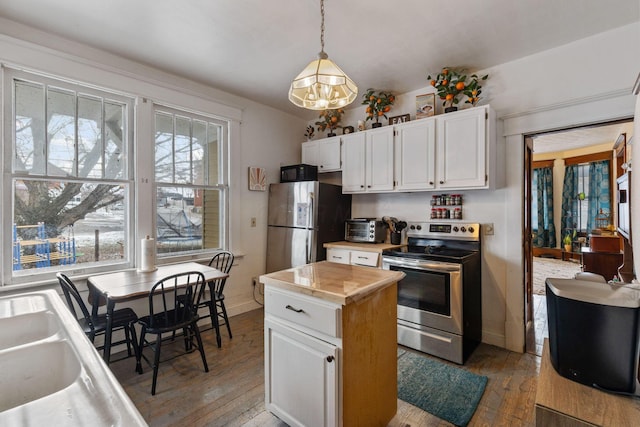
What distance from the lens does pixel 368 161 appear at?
3.38 m

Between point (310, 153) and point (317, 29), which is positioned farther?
point (310, 153)

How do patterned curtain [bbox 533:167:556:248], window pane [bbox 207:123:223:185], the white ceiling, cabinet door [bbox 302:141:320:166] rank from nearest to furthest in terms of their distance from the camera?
1. the white ceiling
2. window pane [bbox 207:123:223:185]
3. cabinet door [bbox 302:141:320:166]
4. patterned curtain [bbox 533:167:556:248]

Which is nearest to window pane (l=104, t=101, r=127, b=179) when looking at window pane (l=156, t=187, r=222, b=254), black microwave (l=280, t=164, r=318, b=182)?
window pane (l=156, t=187, r=222, b=254)

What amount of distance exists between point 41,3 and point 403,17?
97.3 inches

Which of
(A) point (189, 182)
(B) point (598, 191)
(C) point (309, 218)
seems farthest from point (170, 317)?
(B) point (598, 191)

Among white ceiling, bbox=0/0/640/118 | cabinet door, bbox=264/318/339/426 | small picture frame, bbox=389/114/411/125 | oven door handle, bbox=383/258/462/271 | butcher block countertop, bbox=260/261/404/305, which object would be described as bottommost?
cabinet door, bbox=264/318/339/426

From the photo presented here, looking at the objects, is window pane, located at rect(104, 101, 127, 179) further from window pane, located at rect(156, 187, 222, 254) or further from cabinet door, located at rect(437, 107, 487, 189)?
cabinet door, located at rect(437, 107, 487, 189)

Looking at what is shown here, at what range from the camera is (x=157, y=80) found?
294 cm

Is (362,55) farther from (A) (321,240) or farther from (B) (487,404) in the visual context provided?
(B) (487,404)

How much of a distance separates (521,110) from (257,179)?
291 cm

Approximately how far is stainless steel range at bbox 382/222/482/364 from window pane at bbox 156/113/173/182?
240cm

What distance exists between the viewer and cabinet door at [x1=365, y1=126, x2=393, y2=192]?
320 cm

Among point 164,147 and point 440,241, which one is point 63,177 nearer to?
point 164,147

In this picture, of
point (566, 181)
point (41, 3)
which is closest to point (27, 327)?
point (41, 3)
